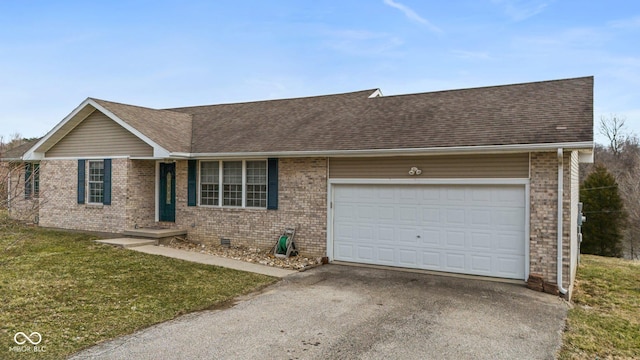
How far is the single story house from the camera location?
28.5 ft

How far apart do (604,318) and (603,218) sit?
25.8 meters

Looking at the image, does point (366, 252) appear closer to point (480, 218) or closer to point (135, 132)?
point (480, 218)

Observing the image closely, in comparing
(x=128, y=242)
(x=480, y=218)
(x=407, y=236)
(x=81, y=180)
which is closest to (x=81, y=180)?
(x=81, y=180)

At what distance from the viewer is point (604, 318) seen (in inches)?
277

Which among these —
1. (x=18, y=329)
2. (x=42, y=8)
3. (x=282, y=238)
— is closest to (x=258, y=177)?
(x=282, y=238)

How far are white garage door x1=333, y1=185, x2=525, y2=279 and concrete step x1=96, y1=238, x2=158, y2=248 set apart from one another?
5.62 m

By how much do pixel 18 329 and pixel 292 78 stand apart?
22213mm

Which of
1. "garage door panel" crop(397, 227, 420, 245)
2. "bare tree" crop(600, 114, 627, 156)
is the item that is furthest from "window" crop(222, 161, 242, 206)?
"bare tree" crop(600, 114, 627, 156)

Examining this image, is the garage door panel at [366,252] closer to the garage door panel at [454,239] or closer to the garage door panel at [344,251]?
the garage door panel at [344,251]

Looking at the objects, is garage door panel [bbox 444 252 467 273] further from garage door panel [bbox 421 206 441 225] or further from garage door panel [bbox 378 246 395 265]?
garage door panel [bbox 378 246 395 265]

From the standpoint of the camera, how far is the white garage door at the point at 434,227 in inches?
352

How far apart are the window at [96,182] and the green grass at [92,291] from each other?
103 inches

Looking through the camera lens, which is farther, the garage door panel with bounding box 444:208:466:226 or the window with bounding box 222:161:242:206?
the window with bounding box 222:161:242:206

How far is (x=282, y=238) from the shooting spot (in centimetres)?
1120
